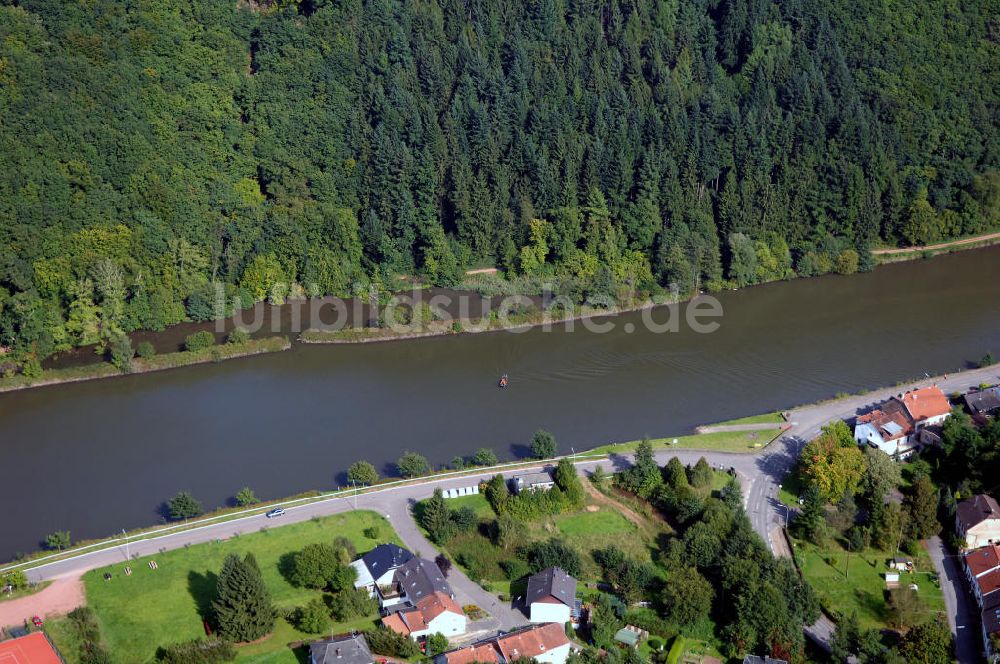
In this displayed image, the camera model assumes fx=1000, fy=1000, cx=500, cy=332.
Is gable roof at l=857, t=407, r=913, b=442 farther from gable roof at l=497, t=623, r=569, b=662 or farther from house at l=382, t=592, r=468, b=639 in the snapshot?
house at l=382, t=592, r=468, b=639

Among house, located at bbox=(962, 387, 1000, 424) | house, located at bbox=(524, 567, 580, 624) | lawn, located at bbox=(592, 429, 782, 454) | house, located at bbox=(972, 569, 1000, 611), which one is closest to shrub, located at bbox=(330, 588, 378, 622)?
house, located at bbox=(524, 567, 580, 624)

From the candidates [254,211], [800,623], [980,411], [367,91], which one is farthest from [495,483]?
[367,91]

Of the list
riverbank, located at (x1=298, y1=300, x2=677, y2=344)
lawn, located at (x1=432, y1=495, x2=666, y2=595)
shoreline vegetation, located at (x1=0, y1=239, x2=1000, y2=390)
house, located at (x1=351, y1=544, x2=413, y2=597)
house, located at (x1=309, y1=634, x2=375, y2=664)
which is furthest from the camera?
riverbank, located at (x1=298, y1=300, x2=677, y2=344)

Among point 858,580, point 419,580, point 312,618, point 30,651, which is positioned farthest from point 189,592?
point 858,580

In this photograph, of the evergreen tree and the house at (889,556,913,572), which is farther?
the house at (889,556,913,572)

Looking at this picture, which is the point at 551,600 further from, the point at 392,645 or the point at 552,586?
the point at 392,645

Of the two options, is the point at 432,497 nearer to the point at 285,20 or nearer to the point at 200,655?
the point at 200,655
